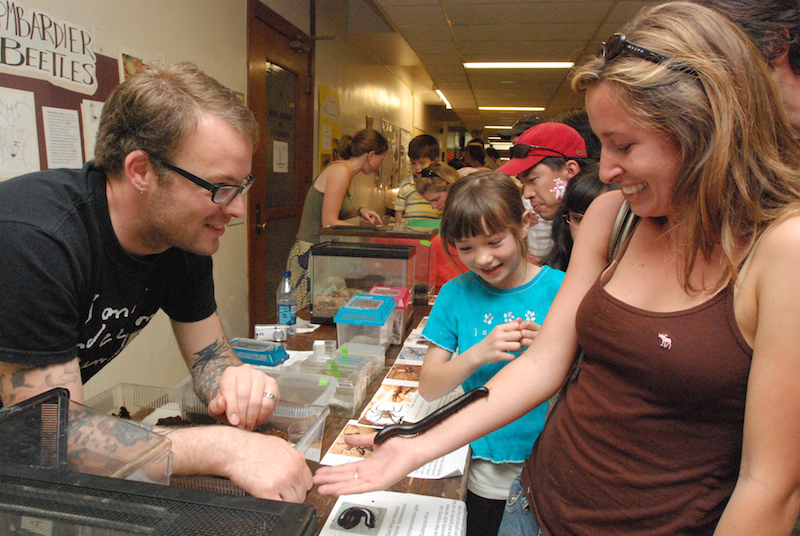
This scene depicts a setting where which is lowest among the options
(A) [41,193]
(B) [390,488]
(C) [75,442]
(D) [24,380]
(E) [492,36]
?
(B) [390,488]

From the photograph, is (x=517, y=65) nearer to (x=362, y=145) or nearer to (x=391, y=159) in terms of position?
(x=391, y=159)

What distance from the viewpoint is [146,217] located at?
115 centimetres

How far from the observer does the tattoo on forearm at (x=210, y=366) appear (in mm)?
1282

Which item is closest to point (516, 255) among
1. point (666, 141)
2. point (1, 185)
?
point (666, 141)

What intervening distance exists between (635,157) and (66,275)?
1.03m

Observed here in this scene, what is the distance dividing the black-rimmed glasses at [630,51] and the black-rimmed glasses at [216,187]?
2.71ft

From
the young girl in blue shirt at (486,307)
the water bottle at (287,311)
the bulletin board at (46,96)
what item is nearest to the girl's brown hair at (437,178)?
the water bottle at (287,311)

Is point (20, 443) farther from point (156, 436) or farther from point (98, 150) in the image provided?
point (98, 150)

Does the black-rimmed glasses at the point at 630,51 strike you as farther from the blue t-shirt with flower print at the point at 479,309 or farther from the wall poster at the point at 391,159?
the wall poster at the point at 391,159

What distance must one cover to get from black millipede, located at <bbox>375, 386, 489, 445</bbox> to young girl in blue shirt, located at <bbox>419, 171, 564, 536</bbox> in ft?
0.93

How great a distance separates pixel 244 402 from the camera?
44.0 inches

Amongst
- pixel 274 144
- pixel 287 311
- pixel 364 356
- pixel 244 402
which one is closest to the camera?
pixel 244 402

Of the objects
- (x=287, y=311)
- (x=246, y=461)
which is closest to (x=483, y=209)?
(x=246, y=461)

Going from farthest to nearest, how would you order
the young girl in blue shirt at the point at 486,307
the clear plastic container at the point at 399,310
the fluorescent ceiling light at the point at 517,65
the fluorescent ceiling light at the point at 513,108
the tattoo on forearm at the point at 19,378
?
the fluorescent ceiling light at the point at 513,108
the fluorescent ceiling light at the point at 517,65
the clear plastic container at the point at 399,310
the young girl in blue shirt at the point at 486,307
the tattoo on forearm at the point at 19,378
